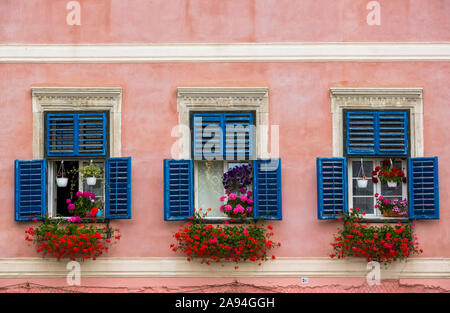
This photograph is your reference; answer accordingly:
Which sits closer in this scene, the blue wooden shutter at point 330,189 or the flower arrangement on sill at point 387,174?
the blue wooden shutter at point 330,189

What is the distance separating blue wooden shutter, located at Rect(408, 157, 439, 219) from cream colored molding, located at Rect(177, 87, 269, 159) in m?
2.19

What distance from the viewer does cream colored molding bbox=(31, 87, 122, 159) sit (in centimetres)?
1056

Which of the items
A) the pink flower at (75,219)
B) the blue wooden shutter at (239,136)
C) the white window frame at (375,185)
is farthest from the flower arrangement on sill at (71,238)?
the white window frame at (375,185)

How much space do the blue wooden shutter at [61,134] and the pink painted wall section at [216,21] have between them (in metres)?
1.16

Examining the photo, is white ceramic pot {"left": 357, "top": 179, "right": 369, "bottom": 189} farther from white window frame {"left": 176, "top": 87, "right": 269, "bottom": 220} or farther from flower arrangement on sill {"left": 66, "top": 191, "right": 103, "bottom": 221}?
flower arrangement on sill {"left": 66, "top": 191, "right": 103, "bottom": 221}

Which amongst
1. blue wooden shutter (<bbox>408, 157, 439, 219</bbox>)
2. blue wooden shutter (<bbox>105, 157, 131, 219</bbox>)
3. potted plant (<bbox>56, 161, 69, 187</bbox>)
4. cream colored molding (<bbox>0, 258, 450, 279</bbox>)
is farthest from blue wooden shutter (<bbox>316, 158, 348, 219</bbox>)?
potted plant (<bbox>56, 161, 69, 187</bbox>)

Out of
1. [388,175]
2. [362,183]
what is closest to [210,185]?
[362,183]

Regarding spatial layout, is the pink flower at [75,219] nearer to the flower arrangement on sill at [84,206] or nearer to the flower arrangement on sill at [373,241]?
the flower arrangement on sill at [84,206]

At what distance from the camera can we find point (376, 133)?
1048 centimetres

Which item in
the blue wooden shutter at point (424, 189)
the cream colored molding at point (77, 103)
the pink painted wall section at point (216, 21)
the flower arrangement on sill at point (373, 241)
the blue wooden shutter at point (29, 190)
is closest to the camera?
the flower arrangement on sill at point (373, 241)

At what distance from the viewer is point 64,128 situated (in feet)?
34.8

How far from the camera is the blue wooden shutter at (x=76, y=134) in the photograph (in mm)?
10523

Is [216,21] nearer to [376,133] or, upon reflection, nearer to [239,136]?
[239,136]

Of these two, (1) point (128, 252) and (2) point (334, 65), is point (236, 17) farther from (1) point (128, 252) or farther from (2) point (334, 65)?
(1) point (128, 252)
